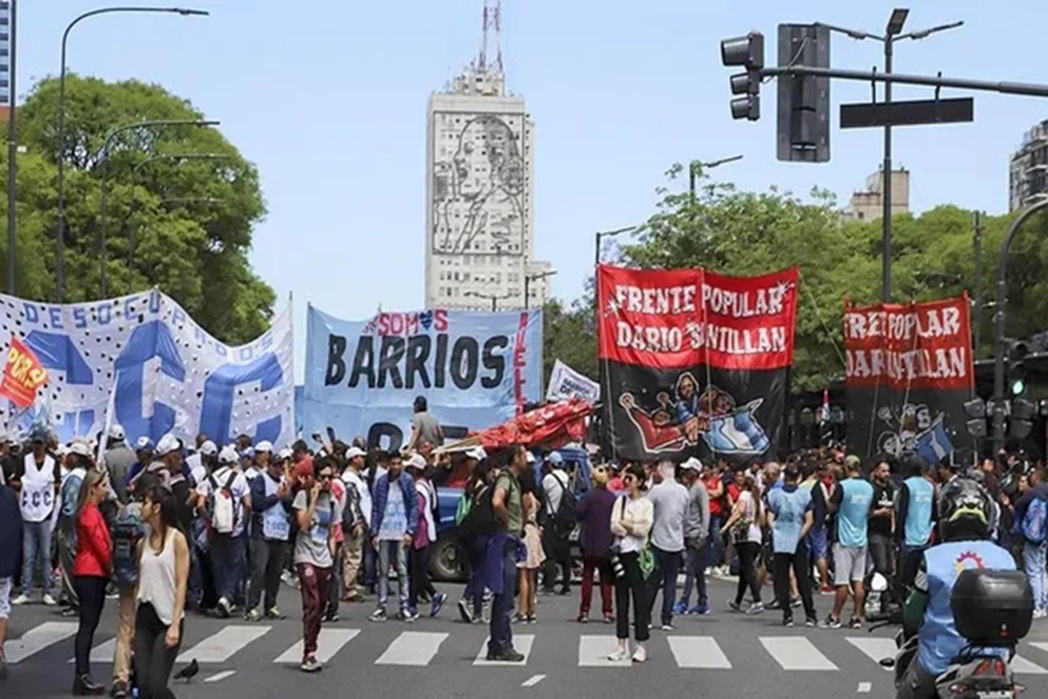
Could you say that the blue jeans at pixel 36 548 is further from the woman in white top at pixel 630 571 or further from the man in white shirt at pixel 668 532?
the woman in white top at pixel 630 571

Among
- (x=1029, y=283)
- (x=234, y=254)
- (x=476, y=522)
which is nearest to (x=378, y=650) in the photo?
(x=476, y=522)

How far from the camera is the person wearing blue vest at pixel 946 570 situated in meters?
9.03

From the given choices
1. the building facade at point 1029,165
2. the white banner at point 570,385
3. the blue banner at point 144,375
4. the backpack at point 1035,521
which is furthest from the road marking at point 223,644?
the building facade at point 1029,165

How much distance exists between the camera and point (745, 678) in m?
16.5

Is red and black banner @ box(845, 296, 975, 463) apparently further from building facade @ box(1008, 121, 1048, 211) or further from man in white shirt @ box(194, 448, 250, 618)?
building facade @ box(1008, 121, 1048, 211)

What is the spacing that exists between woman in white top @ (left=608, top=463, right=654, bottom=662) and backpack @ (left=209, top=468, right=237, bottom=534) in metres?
4.76

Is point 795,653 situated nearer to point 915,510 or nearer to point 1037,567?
point 915,510

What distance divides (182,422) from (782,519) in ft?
33.6

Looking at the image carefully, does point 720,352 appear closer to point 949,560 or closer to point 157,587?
point 157,587

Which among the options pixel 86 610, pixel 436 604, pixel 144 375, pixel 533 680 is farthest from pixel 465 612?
pixel 144 375

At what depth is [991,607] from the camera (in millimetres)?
8570

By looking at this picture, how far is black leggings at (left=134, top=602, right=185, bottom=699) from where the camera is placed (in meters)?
12.5

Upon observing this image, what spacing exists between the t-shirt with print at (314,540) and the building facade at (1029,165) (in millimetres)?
153825

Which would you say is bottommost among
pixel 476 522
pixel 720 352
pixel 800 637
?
pixel 800 637
